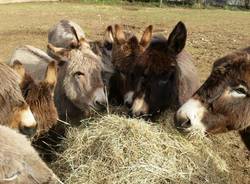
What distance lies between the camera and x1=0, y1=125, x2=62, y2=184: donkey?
10.6 feet

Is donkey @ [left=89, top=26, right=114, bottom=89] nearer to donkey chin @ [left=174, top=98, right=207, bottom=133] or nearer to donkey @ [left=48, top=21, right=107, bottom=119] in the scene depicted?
donkey @ [left=48, top=21, right=107, bottom=119]

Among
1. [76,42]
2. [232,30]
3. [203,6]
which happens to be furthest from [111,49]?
[203,6]

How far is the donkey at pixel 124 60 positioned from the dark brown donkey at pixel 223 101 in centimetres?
115

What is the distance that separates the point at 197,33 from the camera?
682 inches

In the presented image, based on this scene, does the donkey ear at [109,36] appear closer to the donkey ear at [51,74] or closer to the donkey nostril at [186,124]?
the donkey ear at [51,74]

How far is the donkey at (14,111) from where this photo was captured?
470cm

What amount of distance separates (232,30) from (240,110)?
14.0 metres

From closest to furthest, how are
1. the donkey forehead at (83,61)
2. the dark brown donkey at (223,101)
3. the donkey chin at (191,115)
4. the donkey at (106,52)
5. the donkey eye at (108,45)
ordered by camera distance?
the dark brown donkey at (223,101), the donkey chin at (191,115), the donkey forehead at (83,61), the donkey at (106,52), the donkey eye at (108,45)

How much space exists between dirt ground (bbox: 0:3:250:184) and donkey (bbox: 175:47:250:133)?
46.8 inches

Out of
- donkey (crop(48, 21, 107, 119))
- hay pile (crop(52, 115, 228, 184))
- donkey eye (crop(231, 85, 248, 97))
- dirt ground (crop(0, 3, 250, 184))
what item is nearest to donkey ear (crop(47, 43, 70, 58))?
donkey (crop(48, 21, 107, 119))

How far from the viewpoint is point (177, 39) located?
5703mm

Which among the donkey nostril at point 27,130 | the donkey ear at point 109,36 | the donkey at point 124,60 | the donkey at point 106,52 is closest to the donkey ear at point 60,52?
the donkey at point 106,52

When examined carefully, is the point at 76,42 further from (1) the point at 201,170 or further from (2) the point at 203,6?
(2) the point at 203,6

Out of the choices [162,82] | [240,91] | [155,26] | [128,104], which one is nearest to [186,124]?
[240,91]
